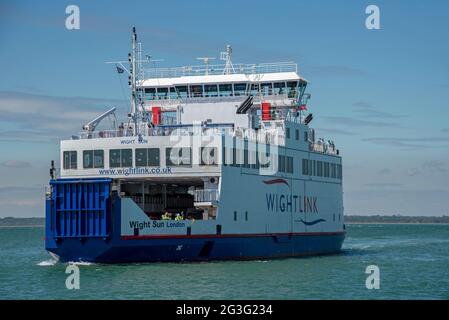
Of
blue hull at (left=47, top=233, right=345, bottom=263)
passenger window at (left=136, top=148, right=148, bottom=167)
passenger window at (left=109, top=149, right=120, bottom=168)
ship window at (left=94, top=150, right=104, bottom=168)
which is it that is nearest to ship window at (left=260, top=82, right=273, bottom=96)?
blue hull at (left=47, top=233, right=345, bottom=263)

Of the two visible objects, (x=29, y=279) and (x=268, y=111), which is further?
(x=268, y=111)

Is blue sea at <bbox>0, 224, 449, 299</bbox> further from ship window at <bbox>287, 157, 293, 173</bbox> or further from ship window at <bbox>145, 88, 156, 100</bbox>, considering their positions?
ship window at <bbox>145, 88, 156, 100</bbox>

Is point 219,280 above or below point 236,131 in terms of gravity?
below

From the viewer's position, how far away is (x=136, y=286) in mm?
31703

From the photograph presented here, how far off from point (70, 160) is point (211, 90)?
34.4 ft

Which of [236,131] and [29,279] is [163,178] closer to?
[236,131]

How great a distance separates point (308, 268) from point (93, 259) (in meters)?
9.55

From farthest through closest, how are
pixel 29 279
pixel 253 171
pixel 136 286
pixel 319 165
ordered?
1. pixel 319 165
2. pixel 253 171
3. pixel 29 279
4. pixel 136 286

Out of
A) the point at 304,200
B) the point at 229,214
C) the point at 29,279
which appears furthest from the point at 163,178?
the point at 304,200

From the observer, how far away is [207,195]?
39.2 m

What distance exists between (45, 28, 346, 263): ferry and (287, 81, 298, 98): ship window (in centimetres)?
5

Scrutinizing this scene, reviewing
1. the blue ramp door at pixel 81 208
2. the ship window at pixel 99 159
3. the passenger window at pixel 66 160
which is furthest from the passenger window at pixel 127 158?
the passenger window at pixel 66 160

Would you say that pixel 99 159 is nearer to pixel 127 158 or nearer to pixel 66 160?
pixel 127 158
